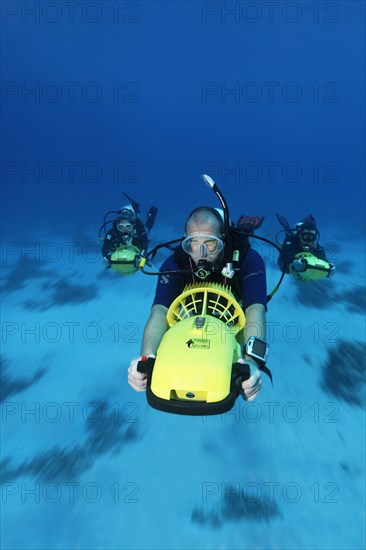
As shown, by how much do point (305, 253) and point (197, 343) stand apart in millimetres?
5800

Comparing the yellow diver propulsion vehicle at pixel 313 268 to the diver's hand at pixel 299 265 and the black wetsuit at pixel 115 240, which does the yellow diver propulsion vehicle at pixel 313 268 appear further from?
the black wetsuit at pixel 115 240

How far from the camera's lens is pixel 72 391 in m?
5.17

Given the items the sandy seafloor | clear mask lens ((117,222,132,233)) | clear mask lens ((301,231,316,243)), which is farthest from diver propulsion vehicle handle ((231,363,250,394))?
clear mask lens ((117,222,132,233))

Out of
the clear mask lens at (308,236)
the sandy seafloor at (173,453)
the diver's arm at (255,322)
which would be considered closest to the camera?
the diver's arm at (255,322)

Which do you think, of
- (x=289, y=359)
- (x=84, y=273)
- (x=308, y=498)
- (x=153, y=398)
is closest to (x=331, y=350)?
(x=289, y=359)

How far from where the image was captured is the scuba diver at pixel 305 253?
22.1ft

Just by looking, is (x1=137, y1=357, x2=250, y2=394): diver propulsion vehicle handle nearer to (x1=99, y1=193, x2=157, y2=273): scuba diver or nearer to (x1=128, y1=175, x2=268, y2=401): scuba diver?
(x1=128, y1=175, x2=268, y2=401): scuba diver

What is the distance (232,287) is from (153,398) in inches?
52.6

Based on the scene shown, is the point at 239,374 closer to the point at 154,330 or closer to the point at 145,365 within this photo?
the point at 145,365

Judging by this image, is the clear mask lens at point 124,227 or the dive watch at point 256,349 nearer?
the dive watch at point 256,349

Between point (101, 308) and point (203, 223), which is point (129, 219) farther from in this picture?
point (203, 223)

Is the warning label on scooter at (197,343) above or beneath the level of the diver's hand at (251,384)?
above

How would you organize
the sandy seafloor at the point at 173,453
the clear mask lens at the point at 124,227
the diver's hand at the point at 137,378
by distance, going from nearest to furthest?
the diver's hand at the point at 137,378 → the sandy seafloor at the point at 173,453 → the clear mask lens at the point at 124,227

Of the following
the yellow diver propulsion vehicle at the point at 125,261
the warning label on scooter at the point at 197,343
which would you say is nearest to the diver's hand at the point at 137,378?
the warning label on scooter at the point at 197,343
